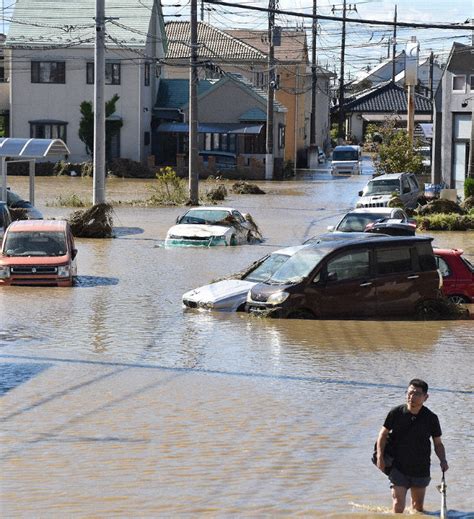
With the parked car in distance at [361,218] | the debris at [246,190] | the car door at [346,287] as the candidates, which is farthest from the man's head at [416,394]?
the debris at [246,190]

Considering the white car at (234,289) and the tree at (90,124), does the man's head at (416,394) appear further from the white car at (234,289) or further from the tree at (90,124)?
the tree at (90,124)

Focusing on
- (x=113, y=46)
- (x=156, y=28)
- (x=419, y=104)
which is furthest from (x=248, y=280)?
(x=419, y=104)

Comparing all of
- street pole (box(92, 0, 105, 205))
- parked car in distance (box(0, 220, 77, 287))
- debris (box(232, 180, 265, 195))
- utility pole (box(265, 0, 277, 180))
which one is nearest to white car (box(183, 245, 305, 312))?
parked car in distance (box(0, 220, 77, 287))

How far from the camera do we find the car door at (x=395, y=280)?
2073cm

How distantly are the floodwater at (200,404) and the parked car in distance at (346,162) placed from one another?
4817 cm

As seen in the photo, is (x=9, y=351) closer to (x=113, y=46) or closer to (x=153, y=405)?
(x=153, y=405)

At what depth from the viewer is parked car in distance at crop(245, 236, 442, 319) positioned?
20.3m

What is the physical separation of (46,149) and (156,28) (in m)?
36.6

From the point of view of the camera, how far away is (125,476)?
35.4 ft

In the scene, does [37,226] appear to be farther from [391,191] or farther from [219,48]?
[219,48]

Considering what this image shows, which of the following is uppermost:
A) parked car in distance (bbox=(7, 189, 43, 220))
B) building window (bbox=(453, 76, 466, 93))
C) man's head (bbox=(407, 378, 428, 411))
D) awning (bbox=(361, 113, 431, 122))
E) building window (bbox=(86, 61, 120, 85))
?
building window (bbox=(86, 61, 120, 85))

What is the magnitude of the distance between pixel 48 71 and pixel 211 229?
1519 inches

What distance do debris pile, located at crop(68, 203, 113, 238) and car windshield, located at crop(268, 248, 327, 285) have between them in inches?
598

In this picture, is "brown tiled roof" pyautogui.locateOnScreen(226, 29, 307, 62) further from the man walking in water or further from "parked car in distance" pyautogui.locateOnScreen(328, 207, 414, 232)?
the man walking in water
